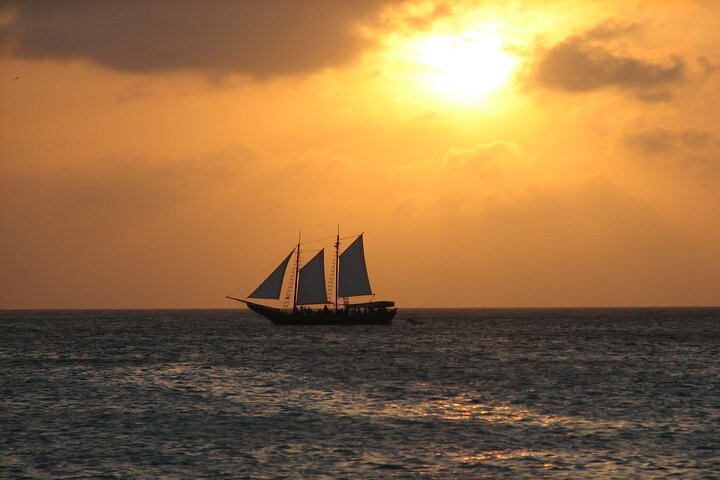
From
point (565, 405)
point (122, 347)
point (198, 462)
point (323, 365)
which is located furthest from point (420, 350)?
point (198, 462)

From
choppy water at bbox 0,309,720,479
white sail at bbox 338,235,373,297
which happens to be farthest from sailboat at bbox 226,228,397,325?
choppy water at bbox 0,309,720,479

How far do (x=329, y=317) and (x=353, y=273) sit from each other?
1489cm

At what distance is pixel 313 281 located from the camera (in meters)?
172

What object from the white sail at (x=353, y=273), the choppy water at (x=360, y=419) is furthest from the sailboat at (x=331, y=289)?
the choppy water at (x=360, y=419)

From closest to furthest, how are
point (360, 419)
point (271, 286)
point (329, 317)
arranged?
point (360, 419), point (271, 286), point (329, 317)

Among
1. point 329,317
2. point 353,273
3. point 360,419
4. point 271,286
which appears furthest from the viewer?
point 329,317

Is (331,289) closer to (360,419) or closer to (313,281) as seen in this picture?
(313,281)

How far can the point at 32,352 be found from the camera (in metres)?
103

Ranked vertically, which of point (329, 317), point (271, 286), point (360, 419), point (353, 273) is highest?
point (353, 273)

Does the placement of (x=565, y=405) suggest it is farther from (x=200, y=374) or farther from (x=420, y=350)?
(x=420, y=350)

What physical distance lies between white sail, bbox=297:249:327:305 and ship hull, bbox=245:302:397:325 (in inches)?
259

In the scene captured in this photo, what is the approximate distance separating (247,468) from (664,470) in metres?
14.6

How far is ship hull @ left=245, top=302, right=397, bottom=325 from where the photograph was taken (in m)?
179

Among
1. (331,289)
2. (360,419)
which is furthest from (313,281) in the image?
(360,419)
